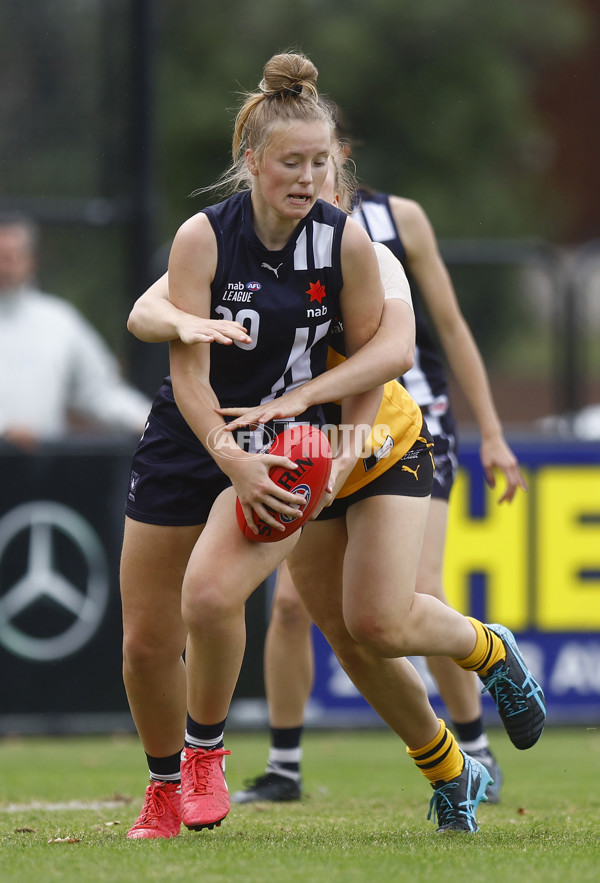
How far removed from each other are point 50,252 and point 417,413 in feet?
23.0

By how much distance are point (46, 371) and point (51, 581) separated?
1.26 meters

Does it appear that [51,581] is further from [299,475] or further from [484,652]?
[299,475]

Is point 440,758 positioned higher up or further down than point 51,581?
further down

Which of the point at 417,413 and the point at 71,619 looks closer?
the point at 417,413

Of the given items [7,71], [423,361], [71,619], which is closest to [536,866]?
[423,361]

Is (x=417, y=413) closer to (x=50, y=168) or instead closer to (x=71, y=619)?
(x=71, y=619)

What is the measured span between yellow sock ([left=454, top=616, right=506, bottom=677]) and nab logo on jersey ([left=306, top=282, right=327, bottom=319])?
1.06 meters

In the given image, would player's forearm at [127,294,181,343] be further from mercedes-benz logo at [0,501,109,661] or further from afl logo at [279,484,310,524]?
mercedes-benz logo at [0,501,109,661]

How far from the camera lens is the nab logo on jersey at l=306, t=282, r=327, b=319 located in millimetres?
4004

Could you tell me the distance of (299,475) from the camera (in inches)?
153

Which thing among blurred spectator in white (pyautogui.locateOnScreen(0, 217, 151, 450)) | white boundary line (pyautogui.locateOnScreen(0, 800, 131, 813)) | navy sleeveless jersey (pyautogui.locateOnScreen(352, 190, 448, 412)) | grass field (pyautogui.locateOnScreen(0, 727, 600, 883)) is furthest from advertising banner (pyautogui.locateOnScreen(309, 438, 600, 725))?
white boundary line (pyautogui.locateOnScreen(0, 800, 131, 813))

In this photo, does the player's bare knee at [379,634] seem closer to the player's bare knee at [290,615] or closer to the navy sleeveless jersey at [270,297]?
the navy sleeveless jersey at [270,297]

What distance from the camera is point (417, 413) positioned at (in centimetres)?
445

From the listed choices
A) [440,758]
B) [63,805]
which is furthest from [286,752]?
[440,758]
